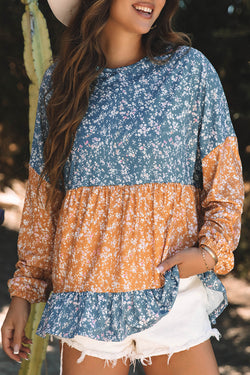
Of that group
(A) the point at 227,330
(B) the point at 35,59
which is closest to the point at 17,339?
(B) the point at 35,59

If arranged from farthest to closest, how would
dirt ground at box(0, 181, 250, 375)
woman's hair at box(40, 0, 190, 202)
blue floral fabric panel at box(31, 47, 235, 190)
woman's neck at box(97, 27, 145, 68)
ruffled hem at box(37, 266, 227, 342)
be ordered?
dirt ground at box(0, 181, 250, 375)
woman's neck at box(97, 27, 145, 68)
woman's hair at box(40, 0, 190, 202)
blue floral fabric panel at box(31, 47, 235, 190)
ruffled hem at box(37, 266, 227, 342)

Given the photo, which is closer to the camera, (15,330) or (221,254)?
(221,254)

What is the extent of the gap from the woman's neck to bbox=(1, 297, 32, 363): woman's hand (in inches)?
40.3

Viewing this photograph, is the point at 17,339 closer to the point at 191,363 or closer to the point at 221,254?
the point at 191,363

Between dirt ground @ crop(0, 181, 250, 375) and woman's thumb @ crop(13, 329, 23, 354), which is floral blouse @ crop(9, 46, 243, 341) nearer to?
woman's thumb @ crop(13, 329, 23, 354)

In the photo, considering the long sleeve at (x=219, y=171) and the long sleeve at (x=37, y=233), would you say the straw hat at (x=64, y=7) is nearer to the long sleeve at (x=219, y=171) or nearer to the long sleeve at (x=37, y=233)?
the long sleeve at (x=37, y=233)

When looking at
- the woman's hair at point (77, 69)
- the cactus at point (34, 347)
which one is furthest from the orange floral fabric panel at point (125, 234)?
the cactus at point (34, 347)

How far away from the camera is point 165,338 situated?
6.64ft

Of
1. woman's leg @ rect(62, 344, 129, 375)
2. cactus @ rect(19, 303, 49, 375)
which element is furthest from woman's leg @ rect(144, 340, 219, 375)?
cactus @ rect(19, 303, 49, 375)

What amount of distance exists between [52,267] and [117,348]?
0.46 m

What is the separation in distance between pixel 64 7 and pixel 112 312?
1275 mm

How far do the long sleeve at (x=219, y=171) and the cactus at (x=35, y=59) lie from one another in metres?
1.01

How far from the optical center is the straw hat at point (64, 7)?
2447 millimetres

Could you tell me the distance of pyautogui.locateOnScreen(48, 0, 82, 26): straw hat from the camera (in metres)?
2.45
